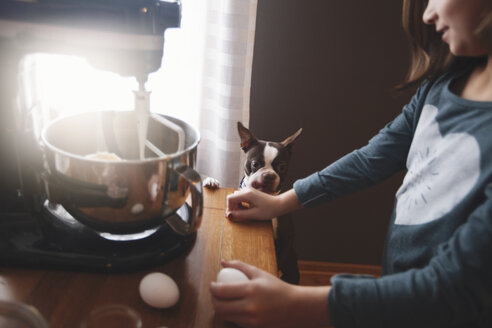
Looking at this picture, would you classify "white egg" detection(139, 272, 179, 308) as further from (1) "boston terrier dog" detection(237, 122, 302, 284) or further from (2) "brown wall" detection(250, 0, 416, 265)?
(2) "brown wall" detection(250, 0, 416, 265)

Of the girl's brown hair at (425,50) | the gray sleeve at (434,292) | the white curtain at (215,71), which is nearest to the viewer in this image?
the gray sleeve at (434,292)

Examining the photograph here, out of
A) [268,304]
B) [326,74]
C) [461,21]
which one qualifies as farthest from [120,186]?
[326,74]

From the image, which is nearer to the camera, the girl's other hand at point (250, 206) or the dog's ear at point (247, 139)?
the girl's other hand at point (250, 206)

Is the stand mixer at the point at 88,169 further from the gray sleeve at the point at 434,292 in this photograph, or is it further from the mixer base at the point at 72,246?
the gray sleeve at the point at 434,292

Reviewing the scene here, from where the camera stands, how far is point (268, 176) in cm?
109

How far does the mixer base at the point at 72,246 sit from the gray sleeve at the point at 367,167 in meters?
0.32

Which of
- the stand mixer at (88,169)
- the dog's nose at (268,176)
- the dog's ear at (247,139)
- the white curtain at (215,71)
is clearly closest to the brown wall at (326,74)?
the white curtain at (215,71)

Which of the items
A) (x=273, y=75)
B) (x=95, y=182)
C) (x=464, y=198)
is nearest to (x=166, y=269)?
(x=95, y=182)

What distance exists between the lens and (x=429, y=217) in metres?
0.68

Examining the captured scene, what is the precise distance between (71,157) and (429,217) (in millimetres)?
597

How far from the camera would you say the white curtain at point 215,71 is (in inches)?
47.5

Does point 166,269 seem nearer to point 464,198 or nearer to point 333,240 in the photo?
point 464,198

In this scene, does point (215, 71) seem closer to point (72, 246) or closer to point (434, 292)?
point (72, 246)

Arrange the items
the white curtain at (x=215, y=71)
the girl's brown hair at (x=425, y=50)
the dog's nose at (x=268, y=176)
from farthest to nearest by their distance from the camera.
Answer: the white curtain at (x=215, y=71) < the dog's nose at (x=268, y=176) < the girl's brown hair at (x=425, y=50)
